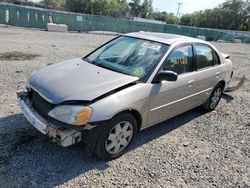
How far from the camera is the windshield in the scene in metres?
3.61

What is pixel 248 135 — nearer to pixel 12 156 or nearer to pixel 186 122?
pixel 186 122

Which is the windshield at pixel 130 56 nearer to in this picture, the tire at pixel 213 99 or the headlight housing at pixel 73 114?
the headlight housing at pixel 73 114

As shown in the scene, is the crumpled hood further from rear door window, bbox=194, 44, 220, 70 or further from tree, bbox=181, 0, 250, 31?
tree, bbox=181, 0, 250, 31

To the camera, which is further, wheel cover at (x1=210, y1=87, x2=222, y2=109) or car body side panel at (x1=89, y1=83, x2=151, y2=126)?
wheel cover at (x1=210, y1=87, x2=222, y2=109)

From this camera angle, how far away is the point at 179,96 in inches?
160

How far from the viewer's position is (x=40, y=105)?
3.13 meters

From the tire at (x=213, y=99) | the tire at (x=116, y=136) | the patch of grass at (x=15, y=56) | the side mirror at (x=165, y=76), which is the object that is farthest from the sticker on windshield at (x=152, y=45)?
the patch of grass at (x=15, y=56)

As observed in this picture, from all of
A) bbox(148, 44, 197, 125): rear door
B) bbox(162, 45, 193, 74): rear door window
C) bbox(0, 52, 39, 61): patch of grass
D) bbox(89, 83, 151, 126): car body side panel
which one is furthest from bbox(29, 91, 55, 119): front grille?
bbox(0, 52, 39, 61): patch of grass

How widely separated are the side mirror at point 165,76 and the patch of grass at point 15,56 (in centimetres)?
640

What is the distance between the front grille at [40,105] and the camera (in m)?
2.99

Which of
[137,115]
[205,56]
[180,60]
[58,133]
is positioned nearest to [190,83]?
[180,60]

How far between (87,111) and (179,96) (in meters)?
1.88

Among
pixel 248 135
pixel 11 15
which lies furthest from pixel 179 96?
pixel 11 15

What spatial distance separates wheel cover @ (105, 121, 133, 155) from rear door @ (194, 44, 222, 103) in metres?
1.88
